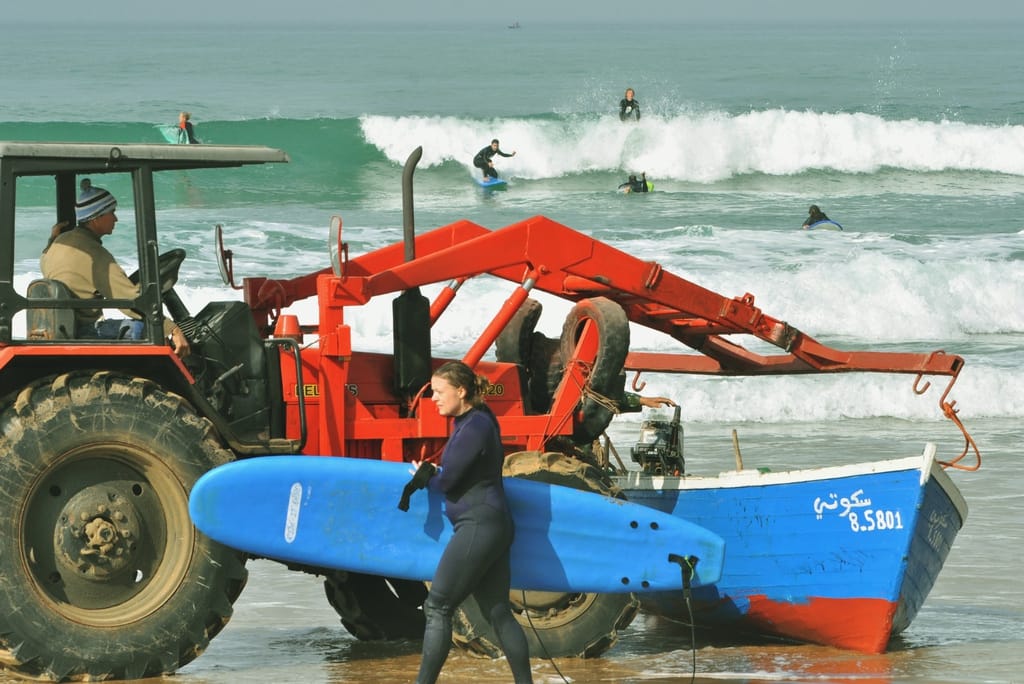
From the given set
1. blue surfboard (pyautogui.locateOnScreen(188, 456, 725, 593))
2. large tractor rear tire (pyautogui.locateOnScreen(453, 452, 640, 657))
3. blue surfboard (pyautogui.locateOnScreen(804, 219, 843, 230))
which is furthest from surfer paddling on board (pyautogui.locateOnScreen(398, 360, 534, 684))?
blue surfboard (pyautogui.locateOnScreen(804, 219, 843, 230))

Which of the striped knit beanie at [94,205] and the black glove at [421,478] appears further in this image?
the striped knit beanie at [94,205]

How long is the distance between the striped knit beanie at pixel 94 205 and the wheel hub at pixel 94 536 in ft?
4.19

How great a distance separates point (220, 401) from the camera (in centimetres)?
818

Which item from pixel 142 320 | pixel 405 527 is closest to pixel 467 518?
pixel 405 527

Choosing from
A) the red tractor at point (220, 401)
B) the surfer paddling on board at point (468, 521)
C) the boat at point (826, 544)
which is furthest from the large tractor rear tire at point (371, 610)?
the surfer paddling on board at point (468, 521)

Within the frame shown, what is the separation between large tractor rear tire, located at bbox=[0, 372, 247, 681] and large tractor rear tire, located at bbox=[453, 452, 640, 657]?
1223mm

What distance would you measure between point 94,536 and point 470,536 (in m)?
1.86

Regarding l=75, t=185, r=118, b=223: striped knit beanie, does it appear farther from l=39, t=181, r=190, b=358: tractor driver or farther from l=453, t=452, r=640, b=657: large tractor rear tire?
l=453, t=452, r=640, b=657: large tractor rear tire

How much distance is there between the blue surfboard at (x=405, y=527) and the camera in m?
7.63

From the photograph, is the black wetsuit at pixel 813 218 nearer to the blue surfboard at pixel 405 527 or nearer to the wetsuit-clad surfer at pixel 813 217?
the wetsuit-clad surfer at pixel 813 217

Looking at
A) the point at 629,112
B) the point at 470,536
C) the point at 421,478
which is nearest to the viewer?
the point at 470,536

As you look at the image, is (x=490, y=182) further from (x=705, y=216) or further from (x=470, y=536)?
(x=470, y=536)

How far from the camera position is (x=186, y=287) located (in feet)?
70.1

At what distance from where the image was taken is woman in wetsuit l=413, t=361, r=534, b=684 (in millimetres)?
7035
